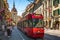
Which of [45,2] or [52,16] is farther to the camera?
[45,2]

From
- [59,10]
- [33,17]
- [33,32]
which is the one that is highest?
[59,10]

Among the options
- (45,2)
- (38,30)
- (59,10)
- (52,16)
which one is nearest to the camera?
(38,30)

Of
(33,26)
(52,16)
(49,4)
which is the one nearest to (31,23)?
(33,26)

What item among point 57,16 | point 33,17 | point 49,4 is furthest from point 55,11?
point 33,17

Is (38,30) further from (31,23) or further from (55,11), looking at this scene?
(55,11)

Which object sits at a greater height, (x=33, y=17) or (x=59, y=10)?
(x=59, y=10)

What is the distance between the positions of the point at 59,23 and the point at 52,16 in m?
7.18

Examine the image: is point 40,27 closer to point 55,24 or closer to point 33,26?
point 33,26

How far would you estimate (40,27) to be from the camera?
26.0m

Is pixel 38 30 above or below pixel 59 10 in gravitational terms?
below

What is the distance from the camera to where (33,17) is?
2692 centimetres

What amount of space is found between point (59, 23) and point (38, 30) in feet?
133

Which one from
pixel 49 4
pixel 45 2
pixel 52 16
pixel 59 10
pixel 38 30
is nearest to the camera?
pixel 38 30

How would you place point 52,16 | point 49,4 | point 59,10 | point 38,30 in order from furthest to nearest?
point 49,4 → point 52,16 → point 59,10 → point 38,30
